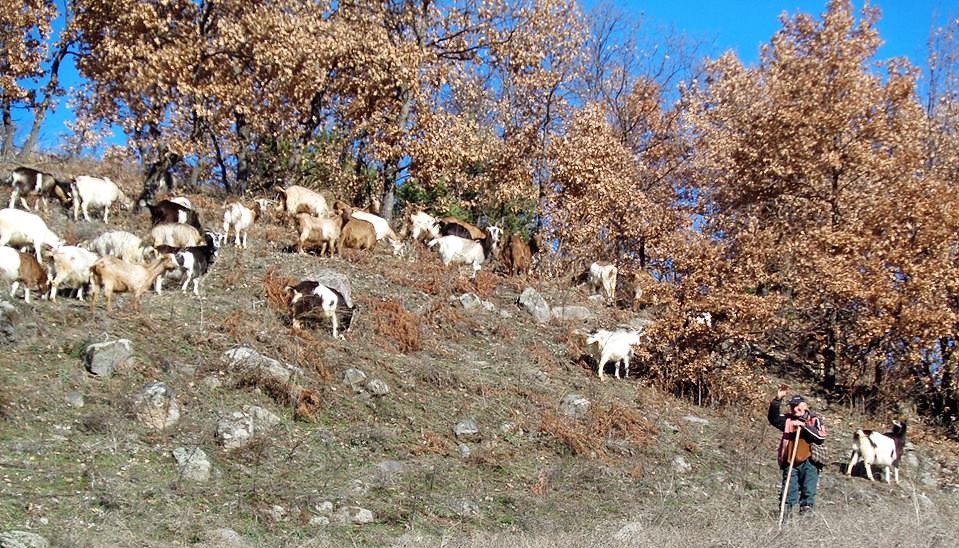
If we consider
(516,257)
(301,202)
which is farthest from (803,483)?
(301,202)

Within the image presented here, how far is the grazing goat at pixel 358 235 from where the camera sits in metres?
20.0

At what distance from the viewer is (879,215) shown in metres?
19.2

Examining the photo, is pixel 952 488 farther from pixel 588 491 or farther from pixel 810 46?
pixel 810 46

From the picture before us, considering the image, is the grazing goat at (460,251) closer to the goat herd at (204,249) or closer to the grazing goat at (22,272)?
the goat herd at (204,249)

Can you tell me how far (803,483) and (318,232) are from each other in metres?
11.3

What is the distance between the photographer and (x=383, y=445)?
11766mm

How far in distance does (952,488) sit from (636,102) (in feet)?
58.2

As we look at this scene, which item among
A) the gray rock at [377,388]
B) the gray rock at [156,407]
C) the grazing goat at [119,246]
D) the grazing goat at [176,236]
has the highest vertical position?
the grazing goat at [176,236]

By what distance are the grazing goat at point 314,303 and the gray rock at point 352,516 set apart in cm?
477

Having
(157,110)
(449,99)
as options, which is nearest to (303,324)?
(157,110)

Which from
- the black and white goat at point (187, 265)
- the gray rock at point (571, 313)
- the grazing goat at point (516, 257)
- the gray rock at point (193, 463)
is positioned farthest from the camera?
the grazing goat at point (516, 257)

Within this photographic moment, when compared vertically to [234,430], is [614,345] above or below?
above

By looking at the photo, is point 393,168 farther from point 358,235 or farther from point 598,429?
point 598,429

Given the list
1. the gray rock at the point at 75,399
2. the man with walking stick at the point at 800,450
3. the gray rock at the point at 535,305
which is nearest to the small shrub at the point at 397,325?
the gray rock at the point at 535,305
